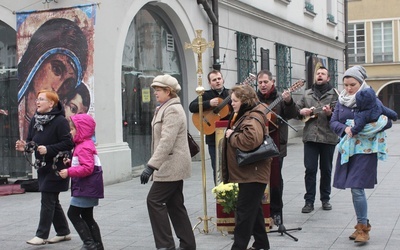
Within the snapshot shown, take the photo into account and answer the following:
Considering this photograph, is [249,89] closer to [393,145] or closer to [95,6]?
[95,6]

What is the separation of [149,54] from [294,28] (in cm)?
940

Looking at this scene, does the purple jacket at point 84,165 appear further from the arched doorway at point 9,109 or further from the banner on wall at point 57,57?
the arched doorway at point 9,109

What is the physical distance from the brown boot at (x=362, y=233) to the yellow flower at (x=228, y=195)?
1377 millimetres

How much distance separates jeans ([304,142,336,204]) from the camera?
8961mm

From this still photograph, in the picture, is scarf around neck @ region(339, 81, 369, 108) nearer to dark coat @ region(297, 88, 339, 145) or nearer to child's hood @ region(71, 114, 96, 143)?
dark coat @ region(297, 88, 339, 145)

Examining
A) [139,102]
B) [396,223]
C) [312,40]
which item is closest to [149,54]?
[139,102]

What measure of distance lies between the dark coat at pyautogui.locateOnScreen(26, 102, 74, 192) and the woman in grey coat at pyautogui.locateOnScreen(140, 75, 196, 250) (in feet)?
3.91

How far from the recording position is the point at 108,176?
39.7 ft

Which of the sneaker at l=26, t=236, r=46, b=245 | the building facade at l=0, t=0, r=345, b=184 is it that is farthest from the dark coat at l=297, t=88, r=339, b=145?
the building facade at l=0, t=0, r=345, b=184

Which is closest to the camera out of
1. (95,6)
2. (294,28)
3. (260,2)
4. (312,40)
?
(95,6)

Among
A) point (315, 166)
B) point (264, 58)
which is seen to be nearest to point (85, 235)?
point (315, 166)

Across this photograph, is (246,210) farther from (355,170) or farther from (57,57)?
(57,57)

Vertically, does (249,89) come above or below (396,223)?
above

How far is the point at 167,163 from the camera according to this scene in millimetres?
6520
